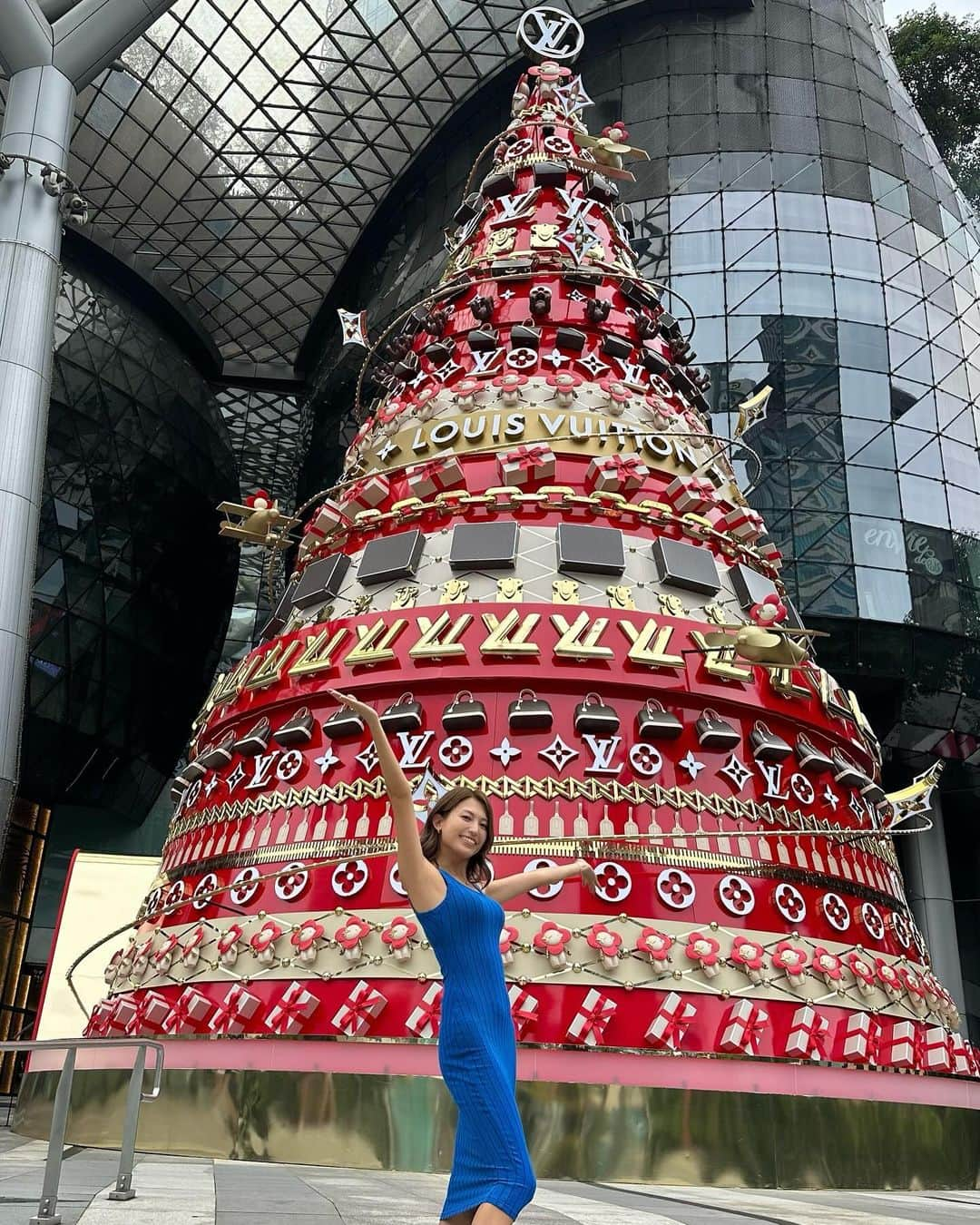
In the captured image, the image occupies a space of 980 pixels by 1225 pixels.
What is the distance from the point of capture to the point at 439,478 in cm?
1450

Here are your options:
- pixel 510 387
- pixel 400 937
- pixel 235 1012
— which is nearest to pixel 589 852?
pixel 400 937

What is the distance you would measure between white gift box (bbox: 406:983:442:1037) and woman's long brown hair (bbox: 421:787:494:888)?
266 inches

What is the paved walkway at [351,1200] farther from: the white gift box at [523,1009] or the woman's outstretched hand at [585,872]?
the woman's outstretched hand at [585,872]

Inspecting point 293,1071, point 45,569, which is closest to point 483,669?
point 293,1071

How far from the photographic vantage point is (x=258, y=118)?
1592 inches

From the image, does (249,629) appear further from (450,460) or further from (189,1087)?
(189,1087)

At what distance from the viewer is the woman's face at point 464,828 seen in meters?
3.63

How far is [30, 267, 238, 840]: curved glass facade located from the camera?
33.9 metres

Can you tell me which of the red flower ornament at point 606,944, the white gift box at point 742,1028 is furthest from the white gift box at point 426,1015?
the white gift box at point 742,1028

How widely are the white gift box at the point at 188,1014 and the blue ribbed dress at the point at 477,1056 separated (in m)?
8.43

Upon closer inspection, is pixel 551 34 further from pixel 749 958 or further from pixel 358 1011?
pixel 358 1011

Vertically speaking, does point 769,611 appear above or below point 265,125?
below

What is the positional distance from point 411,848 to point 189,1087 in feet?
26.6

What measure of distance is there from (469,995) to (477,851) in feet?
1.80
